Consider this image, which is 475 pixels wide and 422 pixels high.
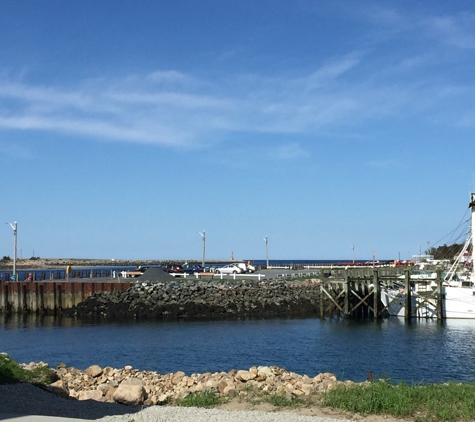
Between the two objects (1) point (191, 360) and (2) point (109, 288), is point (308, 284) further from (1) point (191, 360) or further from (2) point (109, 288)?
(1) point (191, 360)

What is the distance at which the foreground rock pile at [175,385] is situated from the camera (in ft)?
57.0

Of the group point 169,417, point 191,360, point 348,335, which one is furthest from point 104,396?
point 348,335

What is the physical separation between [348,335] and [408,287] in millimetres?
9810

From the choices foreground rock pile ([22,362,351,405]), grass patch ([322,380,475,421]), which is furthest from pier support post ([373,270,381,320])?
grass patch ([322,380,475,421])

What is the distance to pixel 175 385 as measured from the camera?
20891mm

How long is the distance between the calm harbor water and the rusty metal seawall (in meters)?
3.77

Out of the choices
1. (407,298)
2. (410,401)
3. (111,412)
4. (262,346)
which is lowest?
(262,346)

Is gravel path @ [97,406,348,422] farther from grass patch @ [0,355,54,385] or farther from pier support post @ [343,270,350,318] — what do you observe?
pier support post @ [343,270,350,318]

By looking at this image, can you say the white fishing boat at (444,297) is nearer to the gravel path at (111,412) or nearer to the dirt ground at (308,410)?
the dirt ground at (308,410)

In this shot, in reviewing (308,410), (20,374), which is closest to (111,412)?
(308,410)

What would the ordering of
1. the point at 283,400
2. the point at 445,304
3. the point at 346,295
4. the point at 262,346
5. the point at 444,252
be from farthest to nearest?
1. the point at 444,252
2. the point at 346,295
3. the point at 445,304
4. the point at 262,346
5. the point at 283,400

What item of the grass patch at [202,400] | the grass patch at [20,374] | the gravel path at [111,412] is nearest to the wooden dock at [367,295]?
the grass patch at [20,374]

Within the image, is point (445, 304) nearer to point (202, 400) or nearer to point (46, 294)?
point (46, 294)

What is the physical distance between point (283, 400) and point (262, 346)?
21829mm
